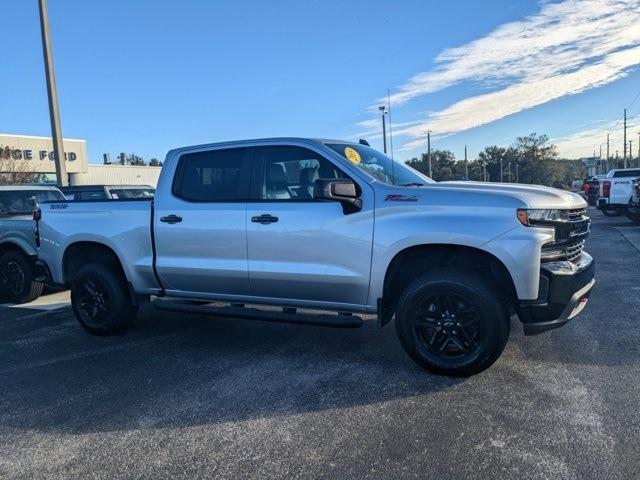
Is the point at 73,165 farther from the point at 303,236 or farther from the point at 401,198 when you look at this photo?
the point at 401,198

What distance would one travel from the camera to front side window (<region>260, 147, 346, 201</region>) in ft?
16.3

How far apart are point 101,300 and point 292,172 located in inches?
106

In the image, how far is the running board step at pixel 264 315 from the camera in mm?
4625

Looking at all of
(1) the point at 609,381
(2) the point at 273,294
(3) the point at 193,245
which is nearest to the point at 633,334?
(1) the point at 609,381

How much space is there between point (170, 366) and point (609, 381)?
12.1 feet

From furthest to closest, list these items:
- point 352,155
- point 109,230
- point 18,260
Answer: point 18,260 < point 109,230 < point 352,155

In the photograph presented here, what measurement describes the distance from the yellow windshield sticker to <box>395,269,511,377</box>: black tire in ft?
4.14

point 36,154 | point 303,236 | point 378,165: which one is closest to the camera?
point 303,236

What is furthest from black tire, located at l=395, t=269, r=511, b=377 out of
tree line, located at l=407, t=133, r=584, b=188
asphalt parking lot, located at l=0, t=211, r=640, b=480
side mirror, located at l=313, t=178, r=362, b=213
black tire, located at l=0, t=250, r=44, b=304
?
tree line, located at l=407, t=133, r=584, b=188

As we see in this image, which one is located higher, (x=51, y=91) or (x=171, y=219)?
(x=51, y=91)

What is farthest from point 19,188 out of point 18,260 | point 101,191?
point 101,191

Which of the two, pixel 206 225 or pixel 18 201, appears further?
pixel 18 201

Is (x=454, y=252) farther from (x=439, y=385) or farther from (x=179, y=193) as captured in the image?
(x=179, y=193)

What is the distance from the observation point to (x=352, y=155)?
512 cm
